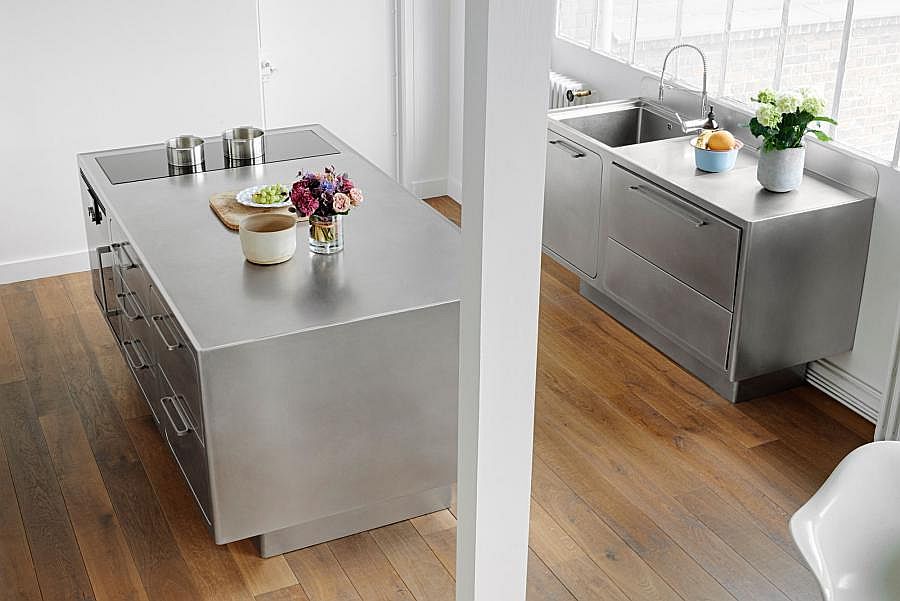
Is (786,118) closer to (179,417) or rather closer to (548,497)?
(548,497)

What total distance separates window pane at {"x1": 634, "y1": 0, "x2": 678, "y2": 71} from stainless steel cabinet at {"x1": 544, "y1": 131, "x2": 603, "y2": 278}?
616 millimetres

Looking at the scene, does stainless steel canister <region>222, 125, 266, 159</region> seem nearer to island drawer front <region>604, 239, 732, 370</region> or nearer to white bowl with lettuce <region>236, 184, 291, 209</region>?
white bowl with lettuce <region>236, 184, 291, 209</region>

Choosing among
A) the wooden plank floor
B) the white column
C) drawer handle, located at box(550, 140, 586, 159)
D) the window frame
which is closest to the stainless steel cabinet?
drawer handle, located at box(550, 140, 586, 159)

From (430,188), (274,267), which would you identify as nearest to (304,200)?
(274,267)

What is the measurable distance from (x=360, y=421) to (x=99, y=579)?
894 mm

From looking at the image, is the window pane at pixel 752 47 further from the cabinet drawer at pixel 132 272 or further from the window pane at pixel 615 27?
the cabinet drawer at pixel 132 272

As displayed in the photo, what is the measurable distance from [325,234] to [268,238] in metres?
0.19

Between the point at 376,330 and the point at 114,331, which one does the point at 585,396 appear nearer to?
the point at 376,330

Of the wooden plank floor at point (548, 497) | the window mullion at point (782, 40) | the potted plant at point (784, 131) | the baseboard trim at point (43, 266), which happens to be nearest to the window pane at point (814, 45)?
the window mullion at point (782, 40)

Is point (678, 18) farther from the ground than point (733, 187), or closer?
farther from the ground

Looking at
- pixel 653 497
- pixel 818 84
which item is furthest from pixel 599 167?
pixel 653 497

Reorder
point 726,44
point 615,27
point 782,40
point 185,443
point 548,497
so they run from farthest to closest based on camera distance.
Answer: point 615,27, point 726,44, point 782,40, point 548,497, point 185,443

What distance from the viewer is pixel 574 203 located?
4.50 metres

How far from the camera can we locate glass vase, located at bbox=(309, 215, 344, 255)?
311 centimetres
